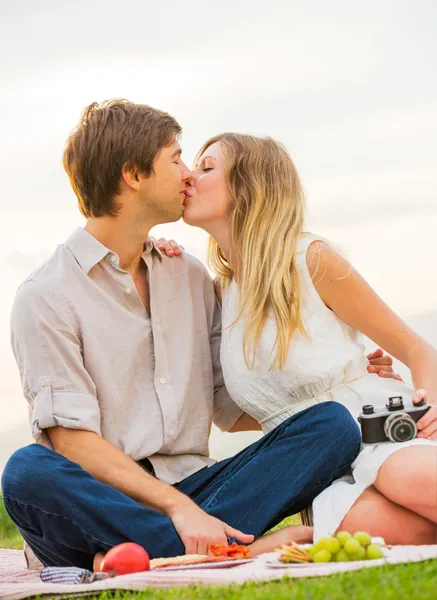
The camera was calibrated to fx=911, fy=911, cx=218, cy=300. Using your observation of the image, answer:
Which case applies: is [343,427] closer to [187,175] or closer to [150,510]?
[150,510]

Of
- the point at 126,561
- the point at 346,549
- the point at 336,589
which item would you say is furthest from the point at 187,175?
the point at 336,589

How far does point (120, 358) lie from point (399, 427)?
1.38 metres

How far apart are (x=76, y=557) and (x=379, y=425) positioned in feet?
4.76

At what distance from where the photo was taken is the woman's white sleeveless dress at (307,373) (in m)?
4.36

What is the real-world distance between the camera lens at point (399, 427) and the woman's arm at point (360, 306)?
591 millimetres

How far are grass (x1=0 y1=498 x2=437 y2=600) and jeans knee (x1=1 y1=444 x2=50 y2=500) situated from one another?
2.18ft

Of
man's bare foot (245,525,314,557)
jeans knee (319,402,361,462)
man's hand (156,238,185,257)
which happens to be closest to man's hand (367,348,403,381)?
jeans knee (319,402,361,462)

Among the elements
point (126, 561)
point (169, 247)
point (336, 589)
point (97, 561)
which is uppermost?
point (169, 247)

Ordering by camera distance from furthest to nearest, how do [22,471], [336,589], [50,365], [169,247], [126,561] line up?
1. [169,247]
2. [50,365]
3. [22,471]
4. [126,561]
5. [336,589]

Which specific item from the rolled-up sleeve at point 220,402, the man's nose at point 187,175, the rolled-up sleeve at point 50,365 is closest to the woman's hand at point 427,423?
the rolled-up sleeve at point 220,402

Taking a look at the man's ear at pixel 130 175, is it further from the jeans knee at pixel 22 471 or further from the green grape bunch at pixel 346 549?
the green grape bunch at pixel 346 549

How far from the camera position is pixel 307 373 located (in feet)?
14.2

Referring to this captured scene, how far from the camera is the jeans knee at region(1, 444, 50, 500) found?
149 inches

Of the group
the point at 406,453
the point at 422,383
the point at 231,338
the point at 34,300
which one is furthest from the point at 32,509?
the point at 422,383
